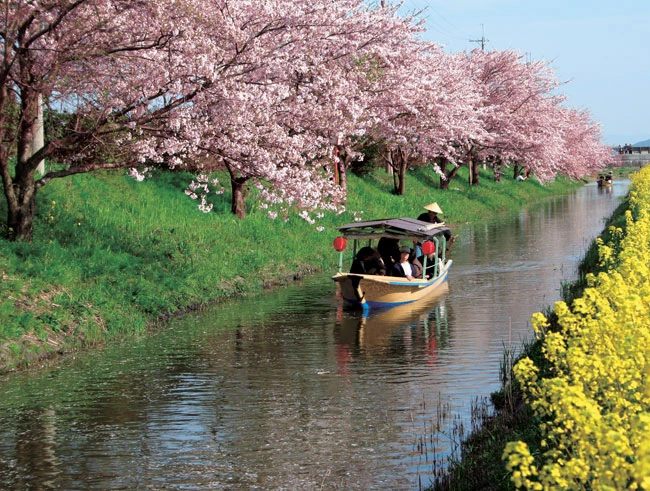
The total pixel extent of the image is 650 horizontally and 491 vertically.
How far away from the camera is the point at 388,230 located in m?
22.6

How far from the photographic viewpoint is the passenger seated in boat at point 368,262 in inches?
879

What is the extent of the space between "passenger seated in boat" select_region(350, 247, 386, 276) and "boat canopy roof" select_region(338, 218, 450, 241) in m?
0.45

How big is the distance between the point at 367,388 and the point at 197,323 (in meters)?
6.65

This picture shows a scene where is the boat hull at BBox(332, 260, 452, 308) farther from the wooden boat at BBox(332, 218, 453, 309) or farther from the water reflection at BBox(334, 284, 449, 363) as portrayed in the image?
the water reflection at BBox(334, 284, 449, 363)

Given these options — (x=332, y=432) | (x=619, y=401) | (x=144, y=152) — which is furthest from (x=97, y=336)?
(x=619, y=401)

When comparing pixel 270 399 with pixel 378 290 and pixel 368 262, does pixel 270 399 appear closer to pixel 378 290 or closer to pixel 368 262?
pixel 378 290

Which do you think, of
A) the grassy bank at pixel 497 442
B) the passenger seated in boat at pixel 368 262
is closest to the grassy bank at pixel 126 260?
the passenger seated in boat at pixel 368 262

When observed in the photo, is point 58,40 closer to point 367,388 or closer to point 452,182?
point 367,388

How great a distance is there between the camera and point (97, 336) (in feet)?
55.3

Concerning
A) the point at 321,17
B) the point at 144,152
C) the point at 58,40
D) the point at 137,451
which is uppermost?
the point at 321,17

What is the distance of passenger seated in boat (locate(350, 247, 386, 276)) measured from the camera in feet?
73.3

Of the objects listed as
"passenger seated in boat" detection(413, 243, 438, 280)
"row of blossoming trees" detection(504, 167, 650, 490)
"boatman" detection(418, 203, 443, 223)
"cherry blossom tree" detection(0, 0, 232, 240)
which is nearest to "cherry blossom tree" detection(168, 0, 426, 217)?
"cherry blossom tree" detection(0, 0, 232, 240)

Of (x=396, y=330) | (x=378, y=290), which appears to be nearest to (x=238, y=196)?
(x=378, y=290)

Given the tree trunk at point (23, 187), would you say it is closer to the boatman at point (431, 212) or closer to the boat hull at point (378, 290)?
the boat hull at point (378, 290)
